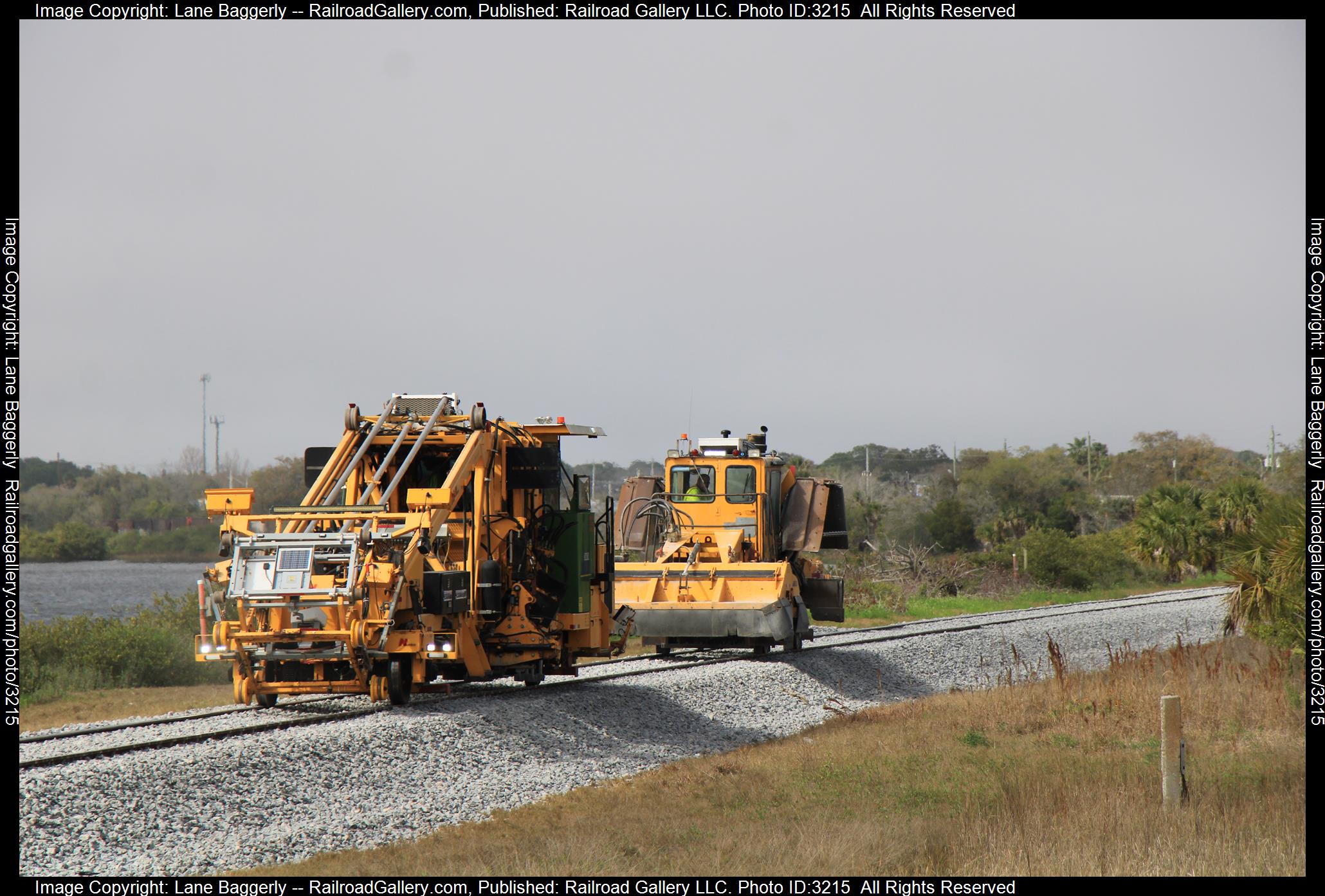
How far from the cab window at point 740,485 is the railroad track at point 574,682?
250 cm

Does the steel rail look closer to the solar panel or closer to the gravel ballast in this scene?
the gravel ballast

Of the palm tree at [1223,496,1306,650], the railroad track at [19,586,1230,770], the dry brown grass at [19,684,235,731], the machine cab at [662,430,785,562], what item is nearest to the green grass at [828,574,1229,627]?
the railroad track at [19,586,1230,770]

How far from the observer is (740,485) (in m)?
20.5

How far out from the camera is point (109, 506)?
77.2 meters

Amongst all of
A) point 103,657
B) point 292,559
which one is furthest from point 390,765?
point 103,657

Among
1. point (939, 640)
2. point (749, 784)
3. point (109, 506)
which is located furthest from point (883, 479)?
point (749, 784)

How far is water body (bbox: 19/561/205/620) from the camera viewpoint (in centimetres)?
4944

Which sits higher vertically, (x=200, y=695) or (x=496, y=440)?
(x=496, y=440)

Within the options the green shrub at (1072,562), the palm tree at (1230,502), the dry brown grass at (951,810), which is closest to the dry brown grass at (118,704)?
the dry brown grass at (951,810)

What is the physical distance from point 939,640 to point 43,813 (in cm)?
1712

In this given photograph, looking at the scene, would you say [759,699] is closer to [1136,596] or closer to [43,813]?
[43,813]
